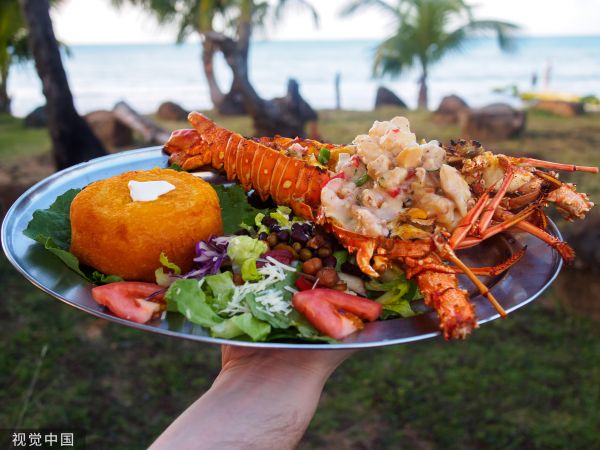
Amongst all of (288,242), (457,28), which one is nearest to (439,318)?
(288,242)

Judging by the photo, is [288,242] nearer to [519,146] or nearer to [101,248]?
[101,248]

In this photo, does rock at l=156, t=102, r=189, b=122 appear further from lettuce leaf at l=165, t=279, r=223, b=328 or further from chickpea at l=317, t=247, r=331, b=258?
lettuce leaf at l=165, t=279, r=223, b=328

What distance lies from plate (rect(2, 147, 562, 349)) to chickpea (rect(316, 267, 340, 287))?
336 millimetres

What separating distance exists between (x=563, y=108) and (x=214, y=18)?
44.8ft

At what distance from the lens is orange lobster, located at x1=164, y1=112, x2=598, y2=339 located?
246cm

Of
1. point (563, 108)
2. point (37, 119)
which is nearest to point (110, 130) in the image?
point (37, 119)

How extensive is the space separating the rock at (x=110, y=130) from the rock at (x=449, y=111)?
8.87 meters

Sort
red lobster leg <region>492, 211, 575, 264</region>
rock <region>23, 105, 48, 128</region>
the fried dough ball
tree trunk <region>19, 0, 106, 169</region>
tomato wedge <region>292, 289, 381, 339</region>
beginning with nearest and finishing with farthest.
A: tomato wedge <region>292, 289, 381, 339</region>
red lobster leg <region>492, 211, 575, 264</region>
the fried dough ball
tree trunk <region>19, 0, 106, 169</region>
rock <region>23, 105, 48, 128</region>

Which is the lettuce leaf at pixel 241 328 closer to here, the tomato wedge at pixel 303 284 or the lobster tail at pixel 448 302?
the tomato wedge at pixel 303 284

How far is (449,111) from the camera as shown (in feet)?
54.1

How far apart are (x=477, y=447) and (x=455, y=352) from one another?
4.44ft

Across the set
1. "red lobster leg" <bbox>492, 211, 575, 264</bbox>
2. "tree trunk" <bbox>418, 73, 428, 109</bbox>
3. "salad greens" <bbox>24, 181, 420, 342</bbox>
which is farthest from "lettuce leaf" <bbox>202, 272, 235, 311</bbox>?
"tree trunk" <bbox>418, 73, 428, 109</bbox>

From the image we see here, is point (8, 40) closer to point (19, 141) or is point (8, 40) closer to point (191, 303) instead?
point (19, 141)

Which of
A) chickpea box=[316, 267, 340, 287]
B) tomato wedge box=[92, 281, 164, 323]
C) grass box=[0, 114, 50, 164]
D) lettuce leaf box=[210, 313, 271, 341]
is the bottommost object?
grass box=[0, 114, 50, 164]
